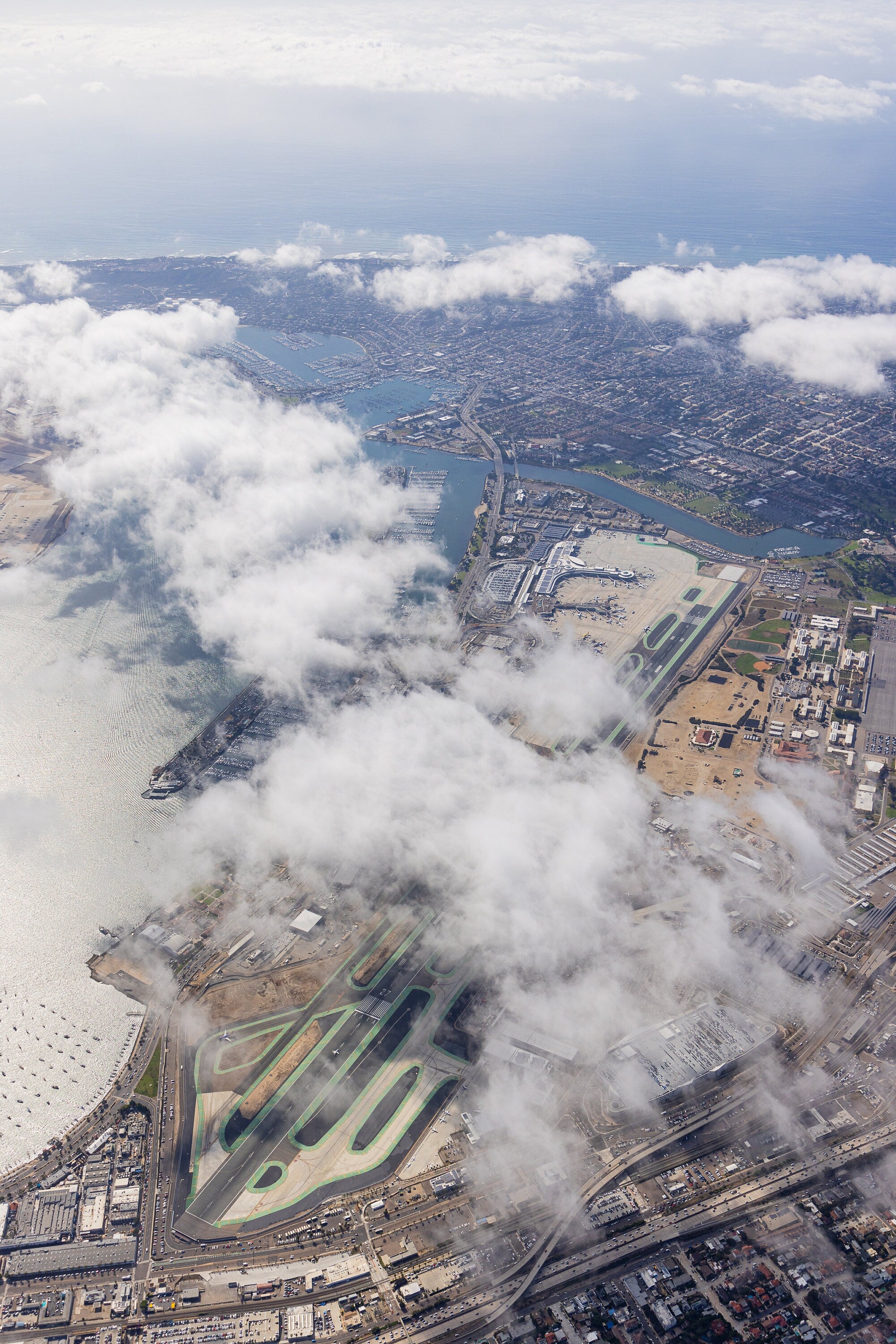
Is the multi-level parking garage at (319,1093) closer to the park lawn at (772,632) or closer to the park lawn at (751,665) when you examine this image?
the park lawn at (751,665)

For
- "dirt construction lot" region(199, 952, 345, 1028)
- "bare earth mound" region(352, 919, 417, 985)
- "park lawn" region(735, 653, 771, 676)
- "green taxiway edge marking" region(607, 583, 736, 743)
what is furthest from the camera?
"park lawn" region(735, 653, 771, 676)

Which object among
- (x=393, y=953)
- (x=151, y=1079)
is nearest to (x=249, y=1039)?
(x=151, y=1079)

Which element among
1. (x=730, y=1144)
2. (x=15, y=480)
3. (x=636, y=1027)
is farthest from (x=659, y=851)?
(x=15, y=480)

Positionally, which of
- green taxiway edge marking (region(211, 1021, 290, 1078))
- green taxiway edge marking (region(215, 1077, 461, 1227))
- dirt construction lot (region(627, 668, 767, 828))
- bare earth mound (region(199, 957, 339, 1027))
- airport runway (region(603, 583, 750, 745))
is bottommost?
green taxiway edge marking (region(215, 1077, 461, 1227))

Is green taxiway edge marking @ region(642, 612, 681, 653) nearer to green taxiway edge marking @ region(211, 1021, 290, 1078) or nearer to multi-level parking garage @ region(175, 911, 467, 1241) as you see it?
multi-level parking garage @ region(175, 911, 467, 1241)

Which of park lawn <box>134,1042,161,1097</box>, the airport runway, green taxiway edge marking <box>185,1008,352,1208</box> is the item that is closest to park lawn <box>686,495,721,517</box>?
the airport runway

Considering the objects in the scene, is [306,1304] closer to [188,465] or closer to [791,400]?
[188,465]

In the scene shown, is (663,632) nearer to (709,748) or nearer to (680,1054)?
(709,748)

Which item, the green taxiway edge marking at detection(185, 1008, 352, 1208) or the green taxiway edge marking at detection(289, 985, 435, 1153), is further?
the green taxiway edge marking at detection(289, 985, 435, 1153)
